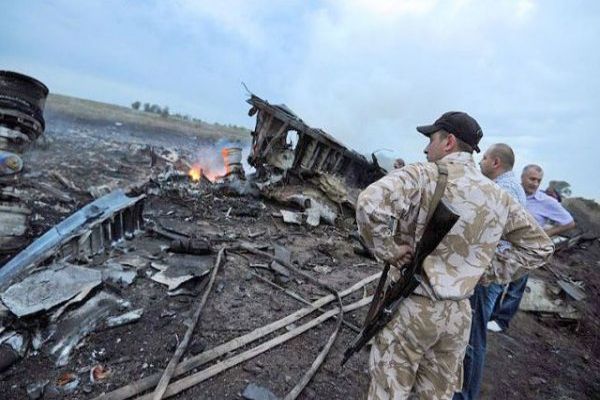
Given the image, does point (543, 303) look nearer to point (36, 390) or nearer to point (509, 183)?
point (509, 183)

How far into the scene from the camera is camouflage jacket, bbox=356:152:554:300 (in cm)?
203

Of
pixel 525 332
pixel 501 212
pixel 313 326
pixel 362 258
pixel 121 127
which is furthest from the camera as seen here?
pixel 121 127

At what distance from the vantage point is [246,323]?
4.04 m

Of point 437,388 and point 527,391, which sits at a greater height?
point 437,388

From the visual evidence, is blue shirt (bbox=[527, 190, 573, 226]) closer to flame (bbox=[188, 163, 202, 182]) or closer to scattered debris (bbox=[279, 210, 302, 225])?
scattered debris (bbox=[279, 210, 302, 225])

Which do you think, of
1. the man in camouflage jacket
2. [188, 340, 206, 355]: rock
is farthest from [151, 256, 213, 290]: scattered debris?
the man in camouflage jacket

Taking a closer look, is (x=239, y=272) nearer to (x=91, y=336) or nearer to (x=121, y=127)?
(x=91, y=336)

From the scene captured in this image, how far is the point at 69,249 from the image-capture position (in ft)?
14.7

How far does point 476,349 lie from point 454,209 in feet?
6.31

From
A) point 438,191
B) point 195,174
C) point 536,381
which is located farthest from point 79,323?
point 195,174

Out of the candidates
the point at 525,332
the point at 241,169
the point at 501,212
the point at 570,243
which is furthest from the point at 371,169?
the point at 501,212

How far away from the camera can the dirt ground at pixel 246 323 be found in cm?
315

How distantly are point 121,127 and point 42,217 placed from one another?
63.3 ft

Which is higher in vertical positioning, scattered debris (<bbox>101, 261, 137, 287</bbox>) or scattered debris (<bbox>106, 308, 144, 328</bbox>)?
scattered debris (<bbox>101, 261, 137, 287</bbox>)
